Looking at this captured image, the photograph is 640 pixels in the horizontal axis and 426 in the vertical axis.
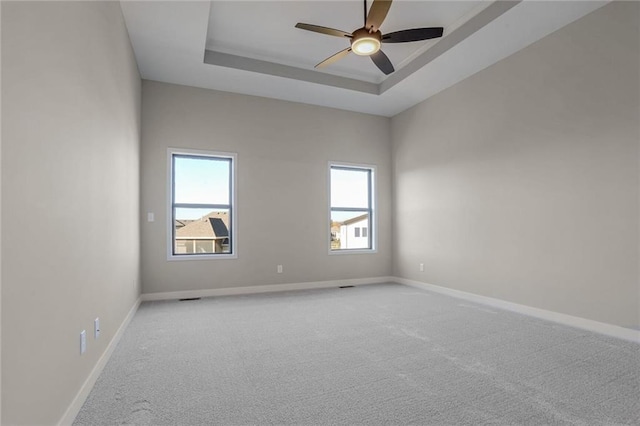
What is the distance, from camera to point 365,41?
3.19 metres

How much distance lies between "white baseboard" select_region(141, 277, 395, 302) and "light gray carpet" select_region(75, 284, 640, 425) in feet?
2.82

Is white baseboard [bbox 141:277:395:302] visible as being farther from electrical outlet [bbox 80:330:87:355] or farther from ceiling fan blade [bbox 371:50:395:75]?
ceiling fan blade [bbox 371:50:395:75]

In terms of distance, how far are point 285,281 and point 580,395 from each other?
3.95 m

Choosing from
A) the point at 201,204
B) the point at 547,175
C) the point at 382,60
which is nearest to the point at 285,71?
the point at 382,60

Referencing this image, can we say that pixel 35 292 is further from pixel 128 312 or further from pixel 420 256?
pixel 420 256

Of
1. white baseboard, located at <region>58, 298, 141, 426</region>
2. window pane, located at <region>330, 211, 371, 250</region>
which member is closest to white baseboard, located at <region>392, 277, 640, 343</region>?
window pane, located at <region>330, 211, 371, 250</region>

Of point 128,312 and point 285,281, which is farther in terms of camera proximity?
point 285,281

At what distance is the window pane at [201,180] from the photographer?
4.93m

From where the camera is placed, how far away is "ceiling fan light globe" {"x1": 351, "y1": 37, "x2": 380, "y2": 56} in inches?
125

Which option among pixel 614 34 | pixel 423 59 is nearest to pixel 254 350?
pixel 423 59

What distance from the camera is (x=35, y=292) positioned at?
1382mm

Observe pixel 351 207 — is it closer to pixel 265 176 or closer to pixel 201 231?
pixel 265 176

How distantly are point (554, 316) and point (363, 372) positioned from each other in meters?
2.52

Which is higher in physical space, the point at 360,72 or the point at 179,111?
the point at 360,72
